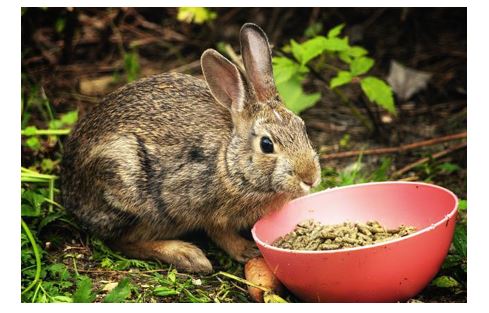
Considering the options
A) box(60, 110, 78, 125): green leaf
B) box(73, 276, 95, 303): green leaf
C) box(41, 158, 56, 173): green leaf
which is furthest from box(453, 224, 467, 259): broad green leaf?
box(60, 110, 78, 125): green leaf

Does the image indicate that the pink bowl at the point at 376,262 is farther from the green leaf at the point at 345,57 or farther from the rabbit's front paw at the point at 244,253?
the green leaf at the point at 345,57

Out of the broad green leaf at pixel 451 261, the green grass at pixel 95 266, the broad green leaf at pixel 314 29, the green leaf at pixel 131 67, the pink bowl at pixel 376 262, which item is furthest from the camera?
the green leaf at pixel 131 67

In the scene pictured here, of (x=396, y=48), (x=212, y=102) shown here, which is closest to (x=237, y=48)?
(x=396, y=48)

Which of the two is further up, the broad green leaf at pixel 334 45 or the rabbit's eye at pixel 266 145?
the broad green leaf at pixel 334 45

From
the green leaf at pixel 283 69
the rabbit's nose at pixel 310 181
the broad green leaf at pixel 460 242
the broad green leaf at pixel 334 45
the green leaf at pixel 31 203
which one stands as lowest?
the broad green leaf at pixel 460 242

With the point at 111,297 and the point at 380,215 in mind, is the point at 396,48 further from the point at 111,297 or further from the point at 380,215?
the point at 111,297

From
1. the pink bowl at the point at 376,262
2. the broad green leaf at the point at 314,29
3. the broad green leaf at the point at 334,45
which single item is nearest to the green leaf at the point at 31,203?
the pink bowl at the point at 376,262
